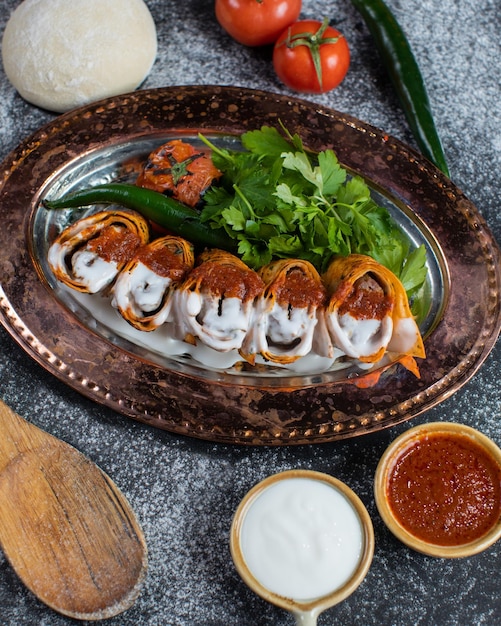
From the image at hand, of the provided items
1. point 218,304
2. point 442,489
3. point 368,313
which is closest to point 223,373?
point 218,304

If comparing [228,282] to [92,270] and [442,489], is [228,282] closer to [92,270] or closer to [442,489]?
[92,270]

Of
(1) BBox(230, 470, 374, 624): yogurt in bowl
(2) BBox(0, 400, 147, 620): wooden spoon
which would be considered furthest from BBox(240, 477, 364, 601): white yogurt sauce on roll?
(2) BBox(0, 400, 147, 620): wooden spoon

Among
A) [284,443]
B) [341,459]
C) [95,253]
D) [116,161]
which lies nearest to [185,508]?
[284,443]

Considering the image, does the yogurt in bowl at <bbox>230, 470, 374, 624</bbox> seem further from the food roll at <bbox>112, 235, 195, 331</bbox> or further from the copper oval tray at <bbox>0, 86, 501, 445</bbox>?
the food roll at <bbox>112, 235, 195, 331</bbox>

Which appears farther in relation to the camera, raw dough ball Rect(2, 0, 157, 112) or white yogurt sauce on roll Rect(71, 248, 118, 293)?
raw dough ball Rect(2, 0, 157, 112)

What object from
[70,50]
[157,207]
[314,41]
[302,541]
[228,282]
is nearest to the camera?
[302,541]

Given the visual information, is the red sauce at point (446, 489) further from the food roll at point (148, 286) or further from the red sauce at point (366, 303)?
the food roll at point (148, 286)
